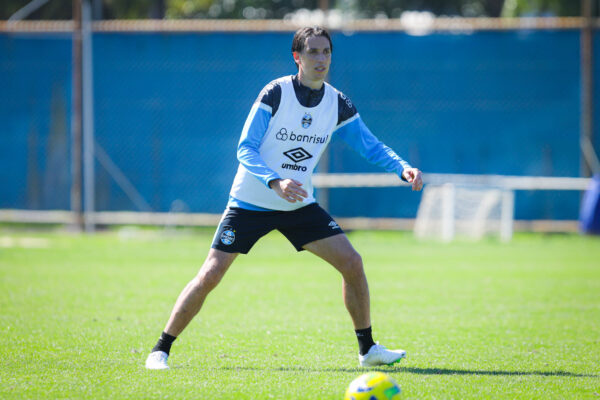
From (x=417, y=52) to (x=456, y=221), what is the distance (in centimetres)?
307

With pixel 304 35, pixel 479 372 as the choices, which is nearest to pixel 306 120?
pixel 304 35

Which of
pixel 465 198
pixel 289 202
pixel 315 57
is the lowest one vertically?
pixel 465 198

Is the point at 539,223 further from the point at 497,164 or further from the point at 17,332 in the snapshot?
the point at 17,332

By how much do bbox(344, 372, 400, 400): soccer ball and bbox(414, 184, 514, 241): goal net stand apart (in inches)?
394

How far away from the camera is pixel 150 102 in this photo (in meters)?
15.6

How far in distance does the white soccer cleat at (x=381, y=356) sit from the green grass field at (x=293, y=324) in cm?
6

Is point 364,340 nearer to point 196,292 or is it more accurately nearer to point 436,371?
point 436,371

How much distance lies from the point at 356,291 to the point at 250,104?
9.88 meters

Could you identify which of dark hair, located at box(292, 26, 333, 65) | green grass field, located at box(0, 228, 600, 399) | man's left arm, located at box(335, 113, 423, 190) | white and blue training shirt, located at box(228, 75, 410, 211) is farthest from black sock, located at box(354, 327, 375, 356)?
dark hair, located at box(292, 26, 333, 65)

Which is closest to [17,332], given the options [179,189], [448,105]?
[179,189]

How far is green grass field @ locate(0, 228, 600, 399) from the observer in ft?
17.1

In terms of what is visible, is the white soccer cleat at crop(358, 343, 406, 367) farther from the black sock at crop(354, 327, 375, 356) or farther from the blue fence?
the blue fence

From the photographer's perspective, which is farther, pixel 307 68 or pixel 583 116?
pixel 583 116

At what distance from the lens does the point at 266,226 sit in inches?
229
